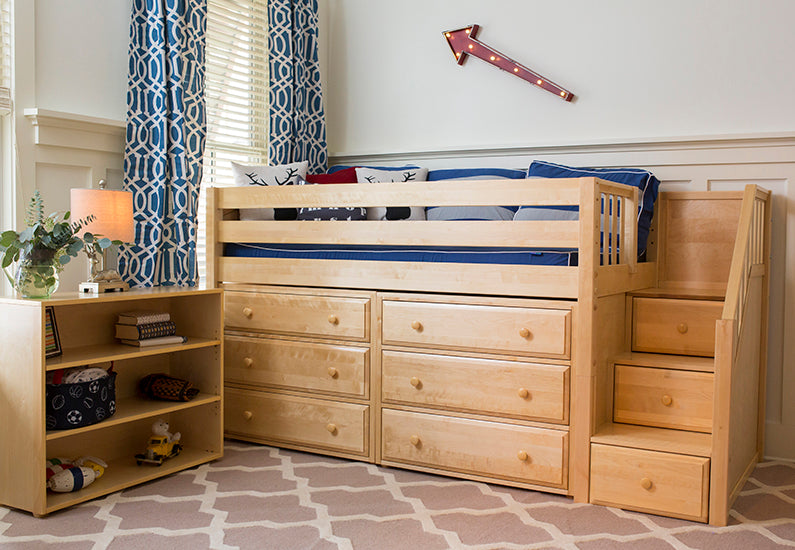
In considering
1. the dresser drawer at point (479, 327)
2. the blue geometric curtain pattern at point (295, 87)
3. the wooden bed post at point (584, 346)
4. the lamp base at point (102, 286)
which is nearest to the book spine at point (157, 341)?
the lamp base at point (102, 286)

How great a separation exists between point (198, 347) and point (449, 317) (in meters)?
1.00

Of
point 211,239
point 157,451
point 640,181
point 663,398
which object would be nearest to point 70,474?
point 157,451

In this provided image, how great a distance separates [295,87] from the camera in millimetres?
3707

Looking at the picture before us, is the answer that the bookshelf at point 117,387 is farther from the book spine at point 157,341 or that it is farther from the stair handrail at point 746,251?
the stair handrail at point 746,251

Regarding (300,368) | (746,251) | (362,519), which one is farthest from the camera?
(300,368)

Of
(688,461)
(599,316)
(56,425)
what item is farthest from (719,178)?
(56,425)

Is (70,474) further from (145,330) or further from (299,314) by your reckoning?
(299,314)

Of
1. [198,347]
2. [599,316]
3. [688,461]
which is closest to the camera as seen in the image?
[688,461]

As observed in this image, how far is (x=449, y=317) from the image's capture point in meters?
2.61

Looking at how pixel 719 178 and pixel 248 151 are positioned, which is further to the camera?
pixel 248 151

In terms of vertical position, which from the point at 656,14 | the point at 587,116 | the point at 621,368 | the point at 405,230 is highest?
the point at 656,14

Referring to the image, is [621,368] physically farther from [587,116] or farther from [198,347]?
[198,347]

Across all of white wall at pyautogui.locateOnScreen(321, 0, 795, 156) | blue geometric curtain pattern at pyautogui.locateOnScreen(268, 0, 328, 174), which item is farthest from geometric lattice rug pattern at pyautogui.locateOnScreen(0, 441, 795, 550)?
blue geometric curtain pattern at pyautogui.locateOnScreen(268, 0, 328, 174)

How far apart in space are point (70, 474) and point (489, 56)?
2.49 metres
